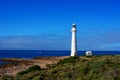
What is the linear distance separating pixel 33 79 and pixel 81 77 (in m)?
2.77

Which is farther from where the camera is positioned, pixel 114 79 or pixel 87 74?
pixel 87 74

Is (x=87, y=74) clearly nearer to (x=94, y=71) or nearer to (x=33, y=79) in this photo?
(x=94, y=71)

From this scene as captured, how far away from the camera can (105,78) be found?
54.6 feet

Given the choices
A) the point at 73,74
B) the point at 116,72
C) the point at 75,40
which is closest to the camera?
the point at 116,72

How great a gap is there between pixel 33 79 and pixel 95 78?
11.7 ft

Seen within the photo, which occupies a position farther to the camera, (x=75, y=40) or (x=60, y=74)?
(x=75, y=40)

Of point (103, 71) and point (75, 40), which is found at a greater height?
point (75, 40)

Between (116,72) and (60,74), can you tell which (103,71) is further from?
(60,74)

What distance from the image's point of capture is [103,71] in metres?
18.9

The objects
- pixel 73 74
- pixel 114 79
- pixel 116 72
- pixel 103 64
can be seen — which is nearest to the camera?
pixel 114 79

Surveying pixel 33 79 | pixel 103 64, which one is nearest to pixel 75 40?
pixel 103 64

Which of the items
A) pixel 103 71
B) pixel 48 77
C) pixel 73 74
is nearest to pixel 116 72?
pixel 103 71

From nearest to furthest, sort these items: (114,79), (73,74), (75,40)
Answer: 1. (114,79)
2. (73,74)
3. (75,40)

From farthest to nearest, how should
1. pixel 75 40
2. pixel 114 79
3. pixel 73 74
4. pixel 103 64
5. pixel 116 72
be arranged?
pixel 75 40 → pixel 103 64 → pixel 73 74 → pixel 116 72 → pixel 114 79
